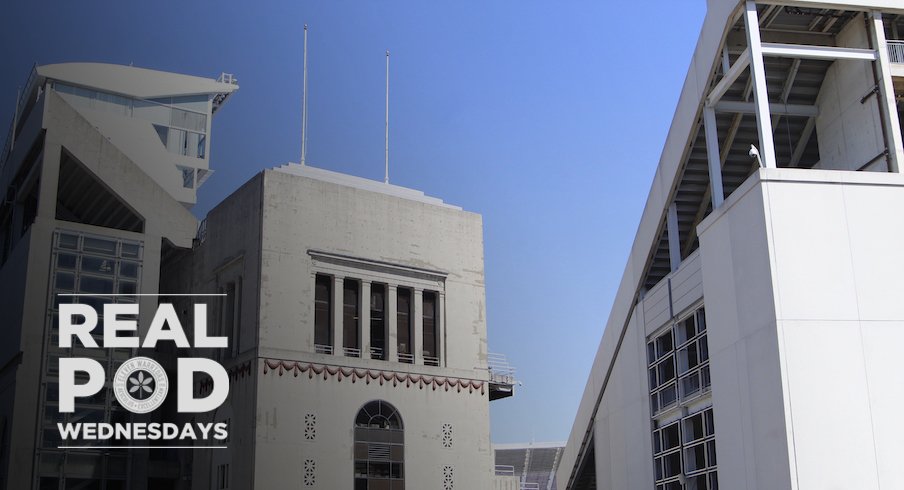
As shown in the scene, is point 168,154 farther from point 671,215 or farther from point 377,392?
point 671,215

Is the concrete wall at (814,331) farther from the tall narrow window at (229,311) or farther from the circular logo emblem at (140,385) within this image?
the circular logo emblem at (140,385)

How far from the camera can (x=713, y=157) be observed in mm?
26734

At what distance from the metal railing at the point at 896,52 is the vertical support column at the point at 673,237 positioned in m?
6.96

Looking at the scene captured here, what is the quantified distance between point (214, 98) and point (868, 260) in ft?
121

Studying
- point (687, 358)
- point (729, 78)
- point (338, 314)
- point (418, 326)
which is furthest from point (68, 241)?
point (729, 78)

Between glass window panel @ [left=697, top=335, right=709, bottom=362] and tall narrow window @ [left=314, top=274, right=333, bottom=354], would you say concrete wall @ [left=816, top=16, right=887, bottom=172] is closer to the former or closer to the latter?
glass window panel @ [left=697, top=335, right=709, bottom=362]

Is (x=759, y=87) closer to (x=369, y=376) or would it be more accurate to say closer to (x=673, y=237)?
(x=673, y=237)

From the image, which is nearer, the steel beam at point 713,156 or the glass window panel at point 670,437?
the steel beam at point 713,156

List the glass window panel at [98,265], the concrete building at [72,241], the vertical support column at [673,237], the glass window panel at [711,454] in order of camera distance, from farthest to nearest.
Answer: the glass window panel at [98,265], the concrete building at [72,241], the vertical support column at [673,237], the glass window panel at [711,454]

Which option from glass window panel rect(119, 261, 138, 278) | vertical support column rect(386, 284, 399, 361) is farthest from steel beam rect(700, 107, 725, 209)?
glass window panel rect(119, 261, 138, 278)

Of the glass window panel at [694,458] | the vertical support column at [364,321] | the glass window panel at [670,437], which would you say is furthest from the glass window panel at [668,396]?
the vertical support column at [364,321]

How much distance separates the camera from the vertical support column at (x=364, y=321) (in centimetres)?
3850

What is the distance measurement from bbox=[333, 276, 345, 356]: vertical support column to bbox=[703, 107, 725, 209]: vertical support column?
A: 1544cm

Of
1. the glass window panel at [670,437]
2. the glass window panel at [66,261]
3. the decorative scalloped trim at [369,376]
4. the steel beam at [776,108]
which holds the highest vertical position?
the steel beam at [776,108]
